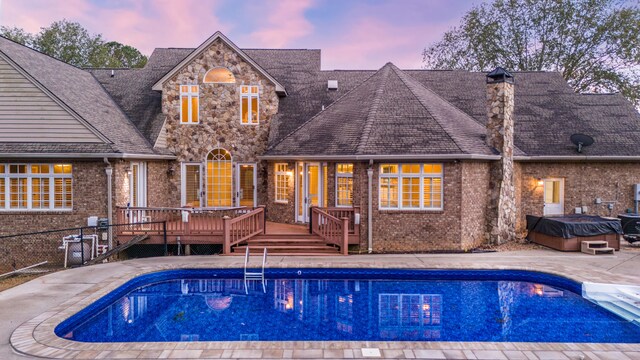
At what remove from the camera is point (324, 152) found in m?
14.2

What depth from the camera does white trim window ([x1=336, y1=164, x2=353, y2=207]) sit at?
46.4 feet

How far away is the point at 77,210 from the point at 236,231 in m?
4.90

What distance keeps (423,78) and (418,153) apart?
8.51 meters

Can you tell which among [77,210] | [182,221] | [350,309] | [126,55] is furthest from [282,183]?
[126,55]

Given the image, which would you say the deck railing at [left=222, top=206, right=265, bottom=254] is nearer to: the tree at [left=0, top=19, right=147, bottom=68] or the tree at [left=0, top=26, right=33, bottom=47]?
the tree at [left=0, top=19, right=147, bottom=68]

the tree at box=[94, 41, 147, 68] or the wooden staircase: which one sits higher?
the tree at box=[94, 41, 147, 68]

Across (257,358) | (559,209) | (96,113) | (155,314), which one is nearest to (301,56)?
(96,113)

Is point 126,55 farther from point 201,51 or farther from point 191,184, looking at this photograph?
point 191,184

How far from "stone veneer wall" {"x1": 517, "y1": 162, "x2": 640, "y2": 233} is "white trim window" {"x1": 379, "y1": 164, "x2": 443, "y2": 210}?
4982 millimetres

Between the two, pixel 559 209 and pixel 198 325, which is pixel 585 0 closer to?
pixel 559 209

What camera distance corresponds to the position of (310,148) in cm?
1487

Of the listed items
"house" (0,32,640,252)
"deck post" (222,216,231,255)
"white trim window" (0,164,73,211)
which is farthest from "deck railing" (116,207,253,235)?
"white trim window" (0,164,73,211)

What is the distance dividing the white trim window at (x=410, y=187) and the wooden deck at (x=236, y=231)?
1.19m

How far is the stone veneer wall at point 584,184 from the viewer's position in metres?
16.3
